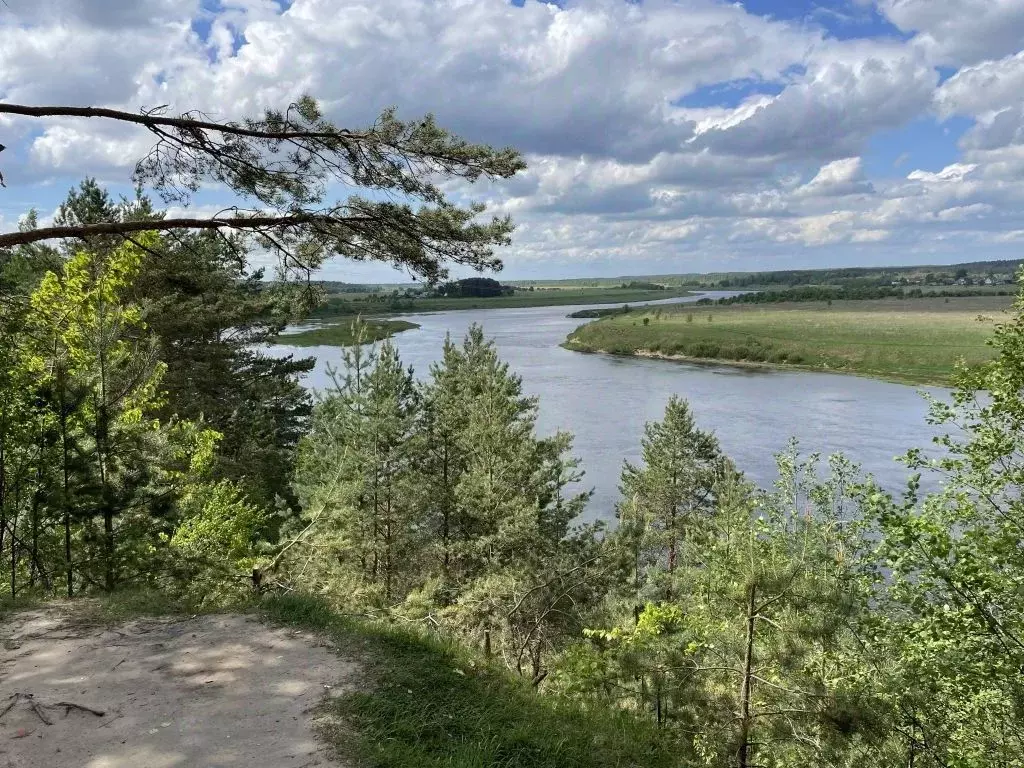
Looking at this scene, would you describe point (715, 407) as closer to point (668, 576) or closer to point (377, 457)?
point (377, 457)

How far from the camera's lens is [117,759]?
4.56m

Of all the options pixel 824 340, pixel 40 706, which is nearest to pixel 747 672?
pixel 40 706

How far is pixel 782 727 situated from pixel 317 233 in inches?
304

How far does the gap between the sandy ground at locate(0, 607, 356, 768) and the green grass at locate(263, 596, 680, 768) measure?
28cm

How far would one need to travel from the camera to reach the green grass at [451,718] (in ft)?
16.4

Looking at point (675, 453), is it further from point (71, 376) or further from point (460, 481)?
point (71, 376)

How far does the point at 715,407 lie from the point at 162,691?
43911 millimetres

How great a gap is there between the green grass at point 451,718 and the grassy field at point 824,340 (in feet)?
193

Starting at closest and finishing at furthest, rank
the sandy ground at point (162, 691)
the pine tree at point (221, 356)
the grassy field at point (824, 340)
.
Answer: the sandy ground at point (162, 691), the pine tree at point (221, 356), the grassy field at point (824, 340)

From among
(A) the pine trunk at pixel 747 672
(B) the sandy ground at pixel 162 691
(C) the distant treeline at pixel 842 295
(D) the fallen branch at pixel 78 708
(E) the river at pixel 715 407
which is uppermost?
(C) the distant treeline at pixel 842 295

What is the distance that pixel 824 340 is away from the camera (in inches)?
3071

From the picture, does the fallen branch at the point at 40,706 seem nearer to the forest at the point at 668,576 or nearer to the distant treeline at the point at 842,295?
the forest at the point at 668,576

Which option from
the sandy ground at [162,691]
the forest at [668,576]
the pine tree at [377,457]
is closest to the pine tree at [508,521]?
the forest at [668,576]

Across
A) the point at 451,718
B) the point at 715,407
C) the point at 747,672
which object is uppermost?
the point at 451,718
